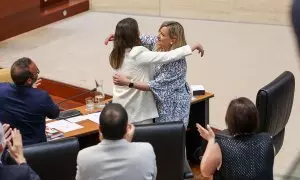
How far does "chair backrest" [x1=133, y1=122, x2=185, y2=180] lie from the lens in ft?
10.6

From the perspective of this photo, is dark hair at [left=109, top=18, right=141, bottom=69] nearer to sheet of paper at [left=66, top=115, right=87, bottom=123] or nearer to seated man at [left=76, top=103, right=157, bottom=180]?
sheet of paper at [left=66, top=115, right=87, bottom=123]

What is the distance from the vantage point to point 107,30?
8.29 metres

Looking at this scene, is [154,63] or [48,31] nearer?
[154,63]

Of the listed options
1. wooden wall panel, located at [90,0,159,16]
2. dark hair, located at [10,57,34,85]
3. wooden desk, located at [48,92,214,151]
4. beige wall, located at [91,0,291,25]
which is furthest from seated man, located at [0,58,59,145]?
wooden wall panel, located at [90,0,159,16]

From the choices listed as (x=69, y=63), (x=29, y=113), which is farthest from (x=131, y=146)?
(x=69, y=63)

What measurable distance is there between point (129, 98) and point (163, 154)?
692 millimetres

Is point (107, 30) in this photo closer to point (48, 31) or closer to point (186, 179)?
point (48, 31)

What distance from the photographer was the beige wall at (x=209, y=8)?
8289 mm

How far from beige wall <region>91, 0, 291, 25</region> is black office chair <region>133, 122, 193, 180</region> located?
511 centimetres

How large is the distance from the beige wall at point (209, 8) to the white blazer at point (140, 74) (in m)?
4.61

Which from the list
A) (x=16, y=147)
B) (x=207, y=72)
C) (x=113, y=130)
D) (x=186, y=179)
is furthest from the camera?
(x=207, y=72)

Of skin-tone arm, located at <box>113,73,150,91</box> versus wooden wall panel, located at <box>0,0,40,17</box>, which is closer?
skin-tone arm, located at <box>113,73,150,91</box>

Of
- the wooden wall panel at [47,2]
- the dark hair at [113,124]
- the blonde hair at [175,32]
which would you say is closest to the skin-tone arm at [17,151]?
the dark hair at [113,124]

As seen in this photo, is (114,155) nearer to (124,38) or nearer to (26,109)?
(26,109)
